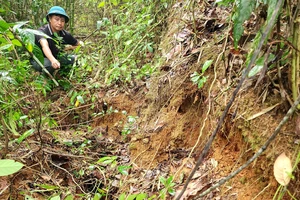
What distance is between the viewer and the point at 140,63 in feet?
11.8

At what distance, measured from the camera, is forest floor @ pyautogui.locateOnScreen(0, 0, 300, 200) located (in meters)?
1.48

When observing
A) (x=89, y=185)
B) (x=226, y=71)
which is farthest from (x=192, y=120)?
(x=89, y=185)

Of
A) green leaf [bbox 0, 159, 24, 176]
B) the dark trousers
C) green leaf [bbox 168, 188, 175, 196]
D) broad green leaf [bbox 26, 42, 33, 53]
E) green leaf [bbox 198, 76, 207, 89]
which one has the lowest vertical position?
the dark trousers

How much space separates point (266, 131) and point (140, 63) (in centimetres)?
231

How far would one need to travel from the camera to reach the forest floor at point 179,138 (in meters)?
1.48

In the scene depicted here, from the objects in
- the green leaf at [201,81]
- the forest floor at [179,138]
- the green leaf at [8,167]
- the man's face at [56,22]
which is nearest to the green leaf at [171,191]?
the forest floor at [179,138]

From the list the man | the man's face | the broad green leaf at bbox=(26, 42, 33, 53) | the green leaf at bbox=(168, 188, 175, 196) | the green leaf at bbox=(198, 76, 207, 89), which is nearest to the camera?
the broad green leaf at bbox=(26, 42, 33, 53)

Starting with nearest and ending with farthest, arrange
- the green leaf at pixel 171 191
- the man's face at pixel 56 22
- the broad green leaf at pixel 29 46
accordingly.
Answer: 1. the broad green leaf at pixel 29 46
2. the green leaf at pixel 171 191
3. the man's face at pixel 56 22

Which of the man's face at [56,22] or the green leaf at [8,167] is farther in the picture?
the man's face at [56,22]

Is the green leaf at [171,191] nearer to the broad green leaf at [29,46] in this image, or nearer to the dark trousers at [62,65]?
the broad green leaf at [29,46]

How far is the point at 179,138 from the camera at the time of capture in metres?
2.16

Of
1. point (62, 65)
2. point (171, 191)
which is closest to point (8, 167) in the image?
point (171, 191)

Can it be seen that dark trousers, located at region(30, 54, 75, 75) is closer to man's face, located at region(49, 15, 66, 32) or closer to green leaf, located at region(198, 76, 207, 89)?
man's face, located at region(49, 15, 66, 32)

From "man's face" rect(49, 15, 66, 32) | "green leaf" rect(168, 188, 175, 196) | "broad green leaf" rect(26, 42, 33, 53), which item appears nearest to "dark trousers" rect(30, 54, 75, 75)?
"man's face" rect(49, 15, 66, 32)
